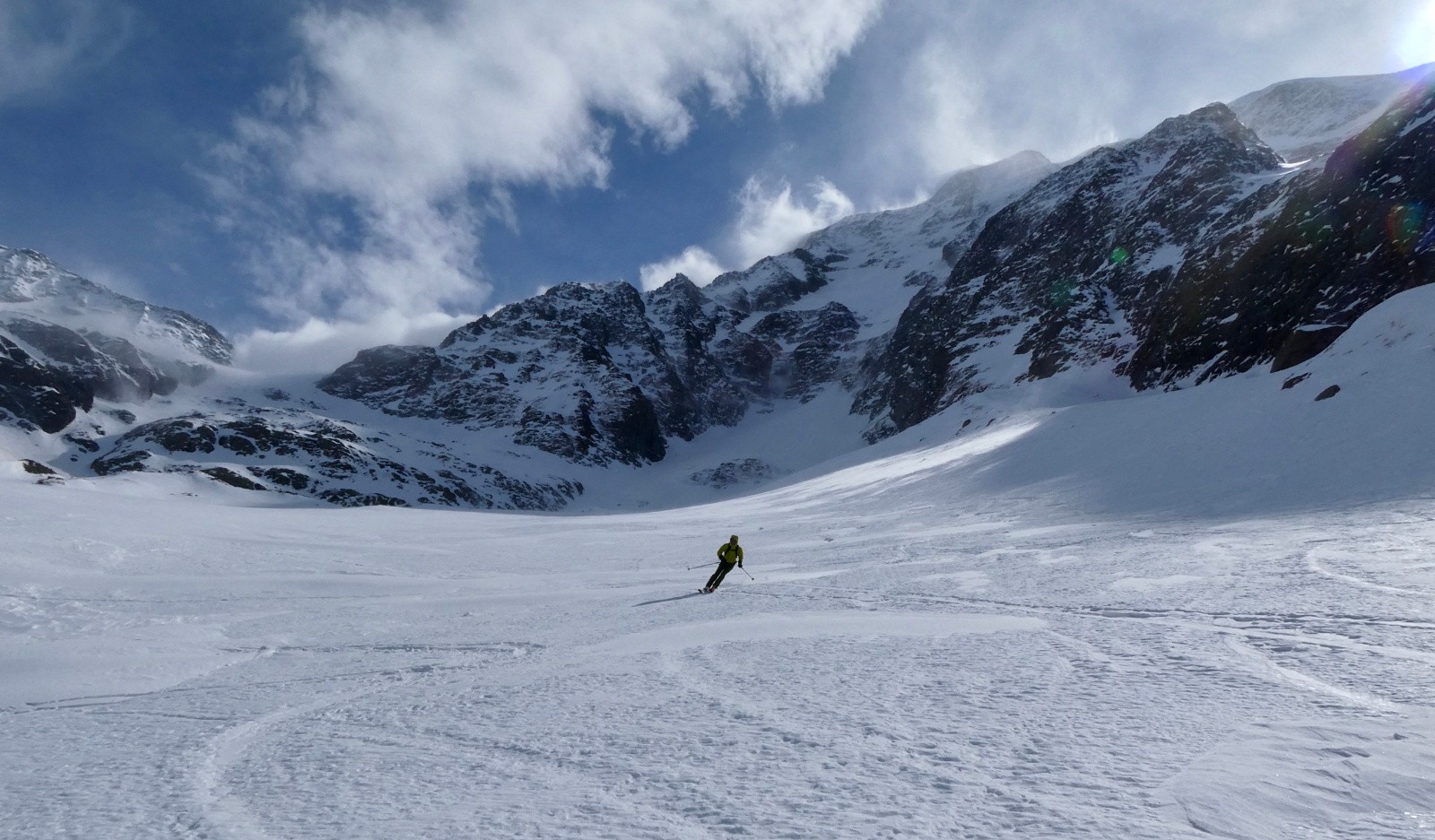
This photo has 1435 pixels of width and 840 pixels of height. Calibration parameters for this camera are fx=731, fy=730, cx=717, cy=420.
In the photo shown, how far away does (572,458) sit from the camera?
391 feet

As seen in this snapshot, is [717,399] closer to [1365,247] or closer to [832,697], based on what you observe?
[1365,247]

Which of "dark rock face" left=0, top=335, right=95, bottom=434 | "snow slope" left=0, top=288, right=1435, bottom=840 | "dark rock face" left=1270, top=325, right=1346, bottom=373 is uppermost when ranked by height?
"dark rock face" left=0, top=335, right=95, bottom=434

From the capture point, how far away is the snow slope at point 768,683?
3943 mm

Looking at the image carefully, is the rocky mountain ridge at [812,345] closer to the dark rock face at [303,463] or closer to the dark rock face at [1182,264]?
the dark rock face at [1182,264]

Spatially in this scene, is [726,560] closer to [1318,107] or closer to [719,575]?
[719,575]

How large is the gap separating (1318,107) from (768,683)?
19715 cm

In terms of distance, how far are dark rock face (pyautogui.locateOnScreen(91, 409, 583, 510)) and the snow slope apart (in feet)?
223

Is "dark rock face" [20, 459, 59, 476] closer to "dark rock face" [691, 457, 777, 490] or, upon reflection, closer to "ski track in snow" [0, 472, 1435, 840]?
"ski track in snow" [0, 472, 1435, 840]

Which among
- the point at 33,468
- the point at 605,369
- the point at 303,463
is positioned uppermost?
the point at 605,369

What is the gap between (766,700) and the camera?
582 cm

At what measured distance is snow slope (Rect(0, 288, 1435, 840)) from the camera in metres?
3.94

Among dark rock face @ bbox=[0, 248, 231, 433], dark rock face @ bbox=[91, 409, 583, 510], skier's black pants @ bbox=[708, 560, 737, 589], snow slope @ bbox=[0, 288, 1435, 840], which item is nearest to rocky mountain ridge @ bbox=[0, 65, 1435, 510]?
dark rock face @ bbox=[91, 409, 583, 510]

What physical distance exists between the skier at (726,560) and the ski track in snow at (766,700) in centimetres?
45

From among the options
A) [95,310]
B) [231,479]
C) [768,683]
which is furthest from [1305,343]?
[95,310]
